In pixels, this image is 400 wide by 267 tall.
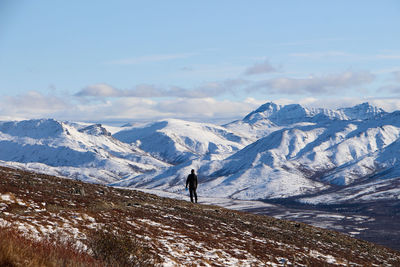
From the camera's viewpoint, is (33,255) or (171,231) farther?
(171,231)

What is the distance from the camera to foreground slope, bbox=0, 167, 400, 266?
2027cm

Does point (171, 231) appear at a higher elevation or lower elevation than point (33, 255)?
lower

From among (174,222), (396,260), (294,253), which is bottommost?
(396,260)

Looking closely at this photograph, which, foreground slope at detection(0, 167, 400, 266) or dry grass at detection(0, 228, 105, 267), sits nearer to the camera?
dry grass at detection(0, 228, 105, 267)

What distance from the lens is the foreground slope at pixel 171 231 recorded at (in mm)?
20266

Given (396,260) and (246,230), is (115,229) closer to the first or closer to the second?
(246,230)

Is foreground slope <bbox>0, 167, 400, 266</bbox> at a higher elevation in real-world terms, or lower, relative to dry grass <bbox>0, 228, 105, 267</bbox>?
lower

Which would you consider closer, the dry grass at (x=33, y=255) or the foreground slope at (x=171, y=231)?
the dry grass at (x=33, y=255)

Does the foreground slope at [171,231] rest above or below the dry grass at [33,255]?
below

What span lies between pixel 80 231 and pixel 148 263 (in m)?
4.90

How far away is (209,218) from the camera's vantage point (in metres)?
34.1

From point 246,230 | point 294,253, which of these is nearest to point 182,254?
point 294,253

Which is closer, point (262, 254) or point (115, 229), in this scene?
point (115, 229)

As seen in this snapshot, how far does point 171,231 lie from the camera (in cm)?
2498
